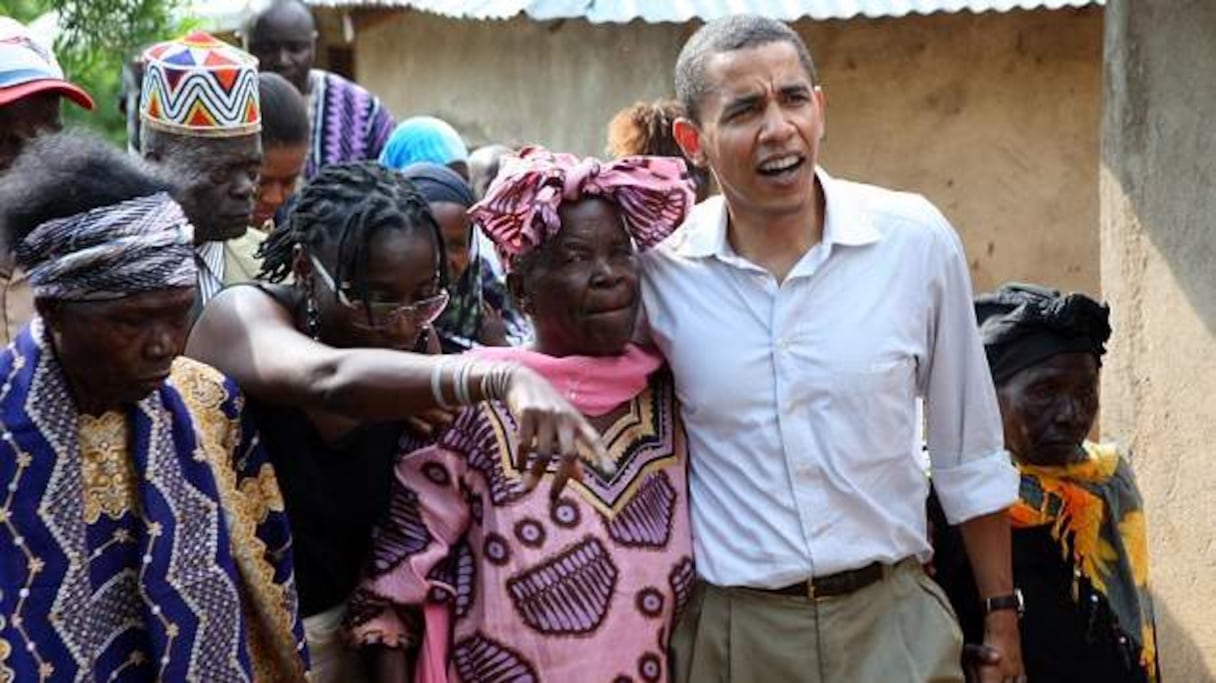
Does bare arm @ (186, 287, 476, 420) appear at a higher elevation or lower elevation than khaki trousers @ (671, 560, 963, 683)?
higher

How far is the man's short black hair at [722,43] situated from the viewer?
14.8 ft

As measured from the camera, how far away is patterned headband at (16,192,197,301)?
3.72 metres

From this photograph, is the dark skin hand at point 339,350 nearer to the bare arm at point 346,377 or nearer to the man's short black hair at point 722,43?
the bare arm at point 346,377

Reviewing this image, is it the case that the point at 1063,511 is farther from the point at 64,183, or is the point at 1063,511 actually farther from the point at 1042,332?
the point at 64,183

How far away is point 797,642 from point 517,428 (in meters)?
0.76

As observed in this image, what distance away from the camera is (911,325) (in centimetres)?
444

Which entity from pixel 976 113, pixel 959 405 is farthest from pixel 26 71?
pixel 976 113

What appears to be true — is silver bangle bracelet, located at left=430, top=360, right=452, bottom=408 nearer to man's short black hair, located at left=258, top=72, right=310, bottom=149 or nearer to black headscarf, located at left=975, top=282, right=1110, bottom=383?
black headscarf, located at left=975, top=282, right=1110, bottom=383

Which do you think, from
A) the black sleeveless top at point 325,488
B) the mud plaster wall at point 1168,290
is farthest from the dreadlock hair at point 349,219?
the mud plaster wall at point 1168,290

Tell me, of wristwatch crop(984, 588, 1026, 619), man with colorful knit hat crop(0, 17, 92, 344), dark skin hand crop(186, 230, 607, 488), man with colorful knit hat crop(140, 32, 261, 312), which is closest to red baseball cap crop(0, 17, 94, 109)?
man with colorful knit hat crop(0, 17, 92, 344)

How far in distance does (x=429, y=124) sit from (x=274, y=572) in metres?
4.15

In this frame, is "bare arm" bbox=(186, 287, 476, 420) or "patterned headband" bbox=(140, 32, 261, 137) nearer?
"bare arm" bbox=(186, 287, 476, 420)

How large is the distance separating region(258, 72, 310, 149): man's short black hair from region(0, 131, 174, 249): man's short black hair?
6.99 ft

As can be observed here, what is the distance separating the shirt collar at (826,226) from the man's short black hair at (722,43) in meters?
0.21
